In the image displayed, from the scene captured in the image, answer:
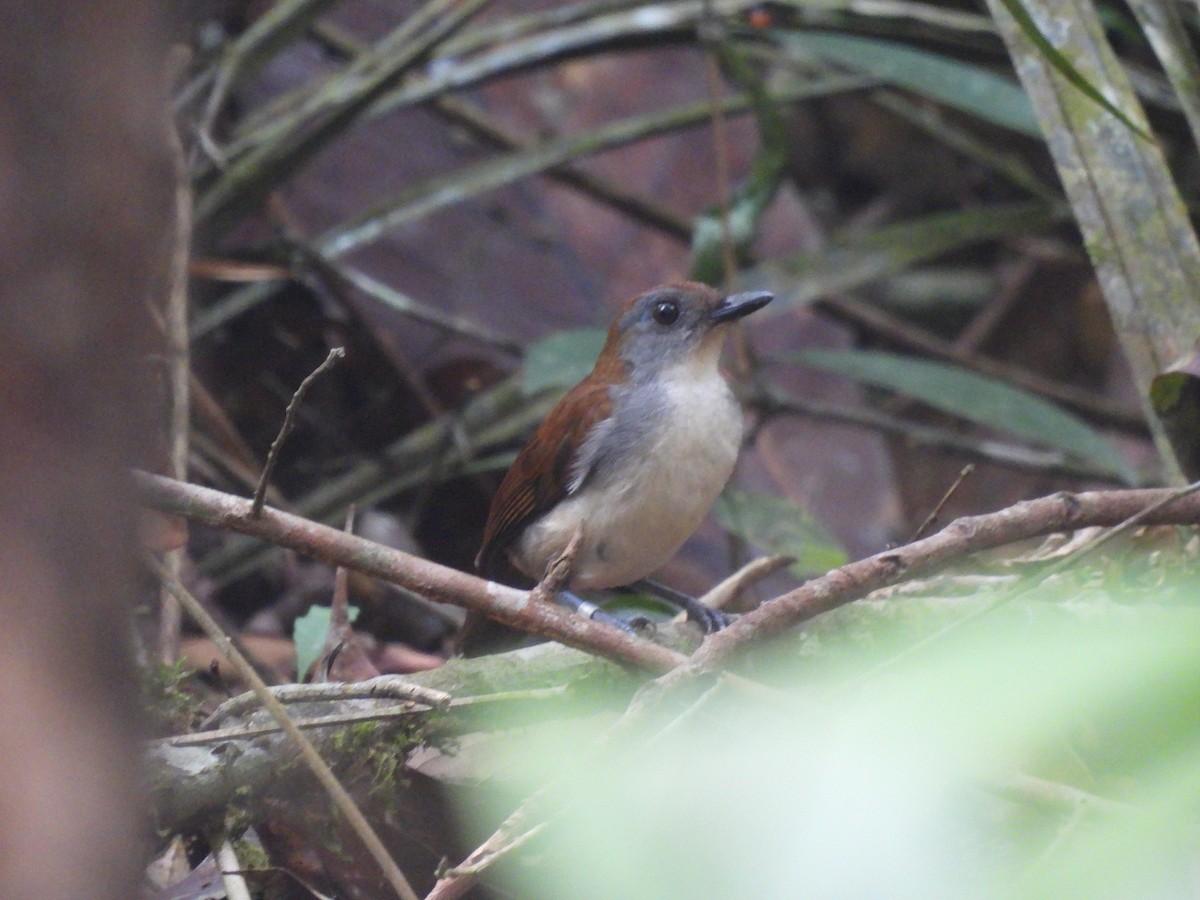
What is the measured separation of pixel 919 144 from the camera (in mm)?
7664

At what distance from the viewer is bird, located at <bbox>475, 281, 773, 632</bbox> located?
311cm

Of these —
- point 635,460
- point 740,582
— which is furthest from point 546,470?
point 740,582

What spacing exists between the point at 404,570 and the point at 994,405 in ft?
9.33

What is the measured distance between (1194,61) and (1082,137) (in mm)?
253

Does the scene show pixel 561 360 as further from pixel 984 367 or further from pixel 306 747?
pixel 984 367

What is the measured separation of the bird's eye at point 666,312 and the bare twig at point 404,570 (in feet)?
5.41

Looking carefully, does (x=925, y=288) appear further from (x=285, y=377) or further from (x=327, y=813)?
(x=327, y=813)

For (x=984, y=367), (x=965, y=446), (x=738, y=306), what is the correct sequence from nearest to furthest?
1. (x=738, y=306)
2. (x=965, y=446)
3. (x=984, y=367)

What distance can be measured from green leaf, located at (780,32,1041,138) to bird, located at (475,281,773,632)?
1332 mm

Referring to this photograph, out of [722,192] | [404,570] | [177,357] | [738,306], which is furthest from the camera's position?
[722,192]

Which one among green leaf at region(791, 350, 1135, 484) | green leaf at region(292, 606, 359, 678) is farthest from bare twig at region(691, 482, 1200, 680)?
green leaf at region(791, 350, 1135, 484)

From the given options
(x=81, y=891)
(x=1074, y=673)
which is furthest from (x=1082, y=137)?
(x=81, y=891)

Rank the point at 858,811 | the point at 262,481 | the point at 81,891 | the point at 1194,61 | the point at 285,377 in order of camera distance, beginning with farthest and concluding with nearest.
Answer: the point at 285,377 → the point at 1194,61 → the point at 262,481 → the point at 858,811 → the point at 81,891

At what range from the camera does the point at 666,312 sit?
3537mm
